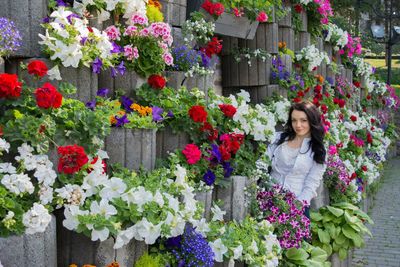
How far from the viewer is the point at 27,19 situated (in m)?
3.09

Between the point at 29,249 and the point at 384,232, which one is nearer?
the point at 29,249

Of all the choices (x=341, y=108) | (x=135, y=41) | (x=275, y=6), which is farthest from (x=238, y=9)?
(x=341, y=108)

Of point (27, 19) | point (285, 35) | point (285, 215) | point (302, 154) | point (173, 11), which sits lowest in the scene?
point (285, 215)

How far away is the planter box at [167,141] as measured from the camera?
3.88 metres

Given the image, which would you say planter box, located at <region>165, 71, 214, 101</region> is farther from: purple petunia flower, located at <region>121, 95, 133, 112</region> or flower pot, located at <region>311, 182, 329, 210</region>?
flower pot, located at <region>311, 182, 329, 210</region>

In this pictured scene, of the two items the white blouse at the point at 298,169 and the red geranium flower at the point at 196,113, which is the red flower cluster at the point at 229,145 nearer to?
the red geranium flower at the point at 196,113

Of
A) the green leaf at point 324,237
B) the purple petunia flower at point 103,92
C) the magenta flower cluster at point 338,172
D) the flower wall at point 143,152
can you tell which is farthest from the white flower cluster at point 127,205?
the magenta flower cluster at point 338,172

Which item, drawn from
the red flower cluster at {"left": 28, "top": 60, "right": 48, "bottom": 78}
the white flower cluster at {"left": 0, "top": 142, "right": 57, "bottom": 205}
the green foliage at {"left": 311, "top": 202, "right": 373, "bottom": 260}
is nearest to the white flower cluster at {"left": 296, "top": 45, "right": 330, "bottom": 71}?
the green foliage at {"left": 311, "top": 202, "right": 373, "bottom": 260}

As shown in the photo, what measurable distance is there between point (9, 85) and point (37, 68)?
8.0 inches

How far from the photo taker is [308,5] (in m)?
7.68

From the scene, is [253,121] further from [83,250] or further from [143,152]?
[83,250]

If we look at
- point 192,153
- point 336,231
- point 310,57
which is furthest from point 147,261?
point 310,57

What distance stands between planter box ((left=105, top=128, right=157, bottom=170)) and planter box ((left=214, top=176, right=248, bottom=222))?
0.77 metres

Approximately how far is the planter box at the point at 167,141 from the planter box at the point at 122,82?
336mm
